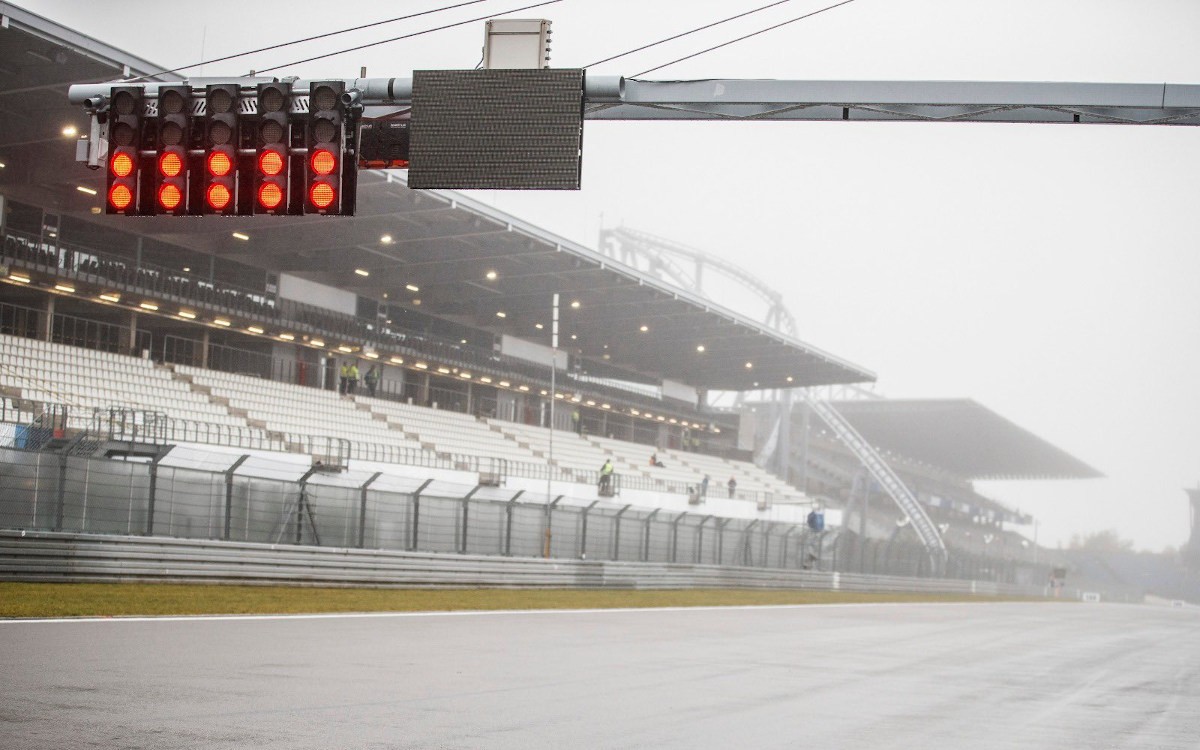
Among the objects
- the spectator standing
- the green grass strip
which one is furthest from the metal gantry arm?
the spectator standing

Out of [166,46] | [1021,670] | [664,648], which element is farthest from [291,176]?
[166,46]

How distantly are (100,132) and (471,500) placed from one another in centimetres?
1706

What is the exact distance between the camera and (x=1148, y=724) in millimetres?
9375

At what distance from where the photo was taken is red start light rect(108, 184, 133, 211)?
10281 mm

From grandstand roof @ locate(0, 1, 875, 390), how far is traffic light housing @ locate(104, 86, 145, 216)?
14.3 metres

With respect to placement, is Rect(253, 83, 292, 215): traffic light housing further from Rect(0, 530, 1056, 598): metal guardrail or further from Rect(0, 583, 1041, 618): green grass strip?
Rect(0, 530, 1056, 598): metal guardrail

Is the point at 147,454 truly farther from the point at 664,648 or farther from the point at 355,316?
the point at 355,316

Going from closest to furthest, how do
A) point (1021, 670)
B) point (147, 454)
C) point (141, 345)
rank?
1. point (1021, 670)
2. point (147, 454)
3. point (141, 345)

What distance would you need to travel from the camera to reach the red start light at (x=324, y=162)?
1002 cm

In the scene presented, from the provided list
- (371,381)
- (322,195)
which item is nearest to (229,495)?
(322,195)

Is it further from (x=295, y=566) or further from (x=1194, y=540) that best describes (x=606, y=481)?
(x=1194, y=540)

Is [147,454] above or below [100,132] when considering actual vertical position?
below

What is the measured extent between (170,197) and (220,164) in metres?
0.51

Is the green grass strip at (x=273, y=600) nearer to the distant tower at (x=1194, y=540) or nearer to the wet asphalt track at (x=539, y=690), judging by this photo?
the wet asphalt track at (x=539, y=690)
